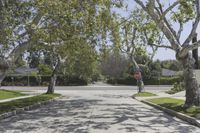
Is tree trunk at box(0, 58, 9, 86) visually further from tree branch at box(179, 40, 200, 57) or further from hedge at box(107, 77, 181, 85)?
hedge at box(107, 77, 181, 85)

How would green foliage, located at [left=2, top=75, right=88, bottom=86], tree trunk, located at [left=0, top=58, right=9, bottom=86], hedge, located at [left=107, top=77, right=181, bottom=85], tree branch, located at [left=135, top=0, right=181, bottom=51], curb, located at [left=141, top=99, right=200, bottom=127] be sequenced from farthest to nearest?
hedge, located at [left=107, top=77, right=181, bottom=85], green foliage, located at [left=2, top=75, right=88, bottom=86], tree branch, located at [left=135, top=0, right=181, bottom=51], tree trunk, located at [left=0, top=58, right=9, bottom=86], curb, located at [left=141, top=99, right=200, bottom=127]

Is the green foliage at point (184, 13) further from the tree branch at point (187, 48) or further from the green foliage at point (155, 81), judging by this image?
the green foliage at point (155, 81)

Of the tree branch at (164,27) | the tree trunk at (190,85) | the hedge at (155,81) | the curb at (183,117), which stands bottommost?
the curb at (183,117)

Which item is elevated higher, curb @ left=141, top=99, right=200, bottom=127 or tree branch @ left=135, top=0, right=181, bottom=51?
tree branch @ left=135, top=0, right=181, bottom=51

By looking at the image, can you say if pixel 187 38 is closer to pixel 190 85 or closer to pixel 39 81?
pixel 190 85

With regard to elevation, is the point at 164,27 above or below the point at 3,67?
above

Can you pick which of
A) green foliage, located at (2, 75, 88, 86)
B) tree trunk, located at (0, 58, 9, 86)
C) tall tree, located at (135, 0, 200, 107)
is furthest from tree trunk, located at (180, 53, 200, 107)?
green foliage, located at (2, 75, 88, 86)

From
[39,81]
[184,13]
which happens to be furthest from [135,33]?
[39,81]

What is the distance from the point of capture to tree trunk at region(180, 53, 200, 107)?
75.9 feet

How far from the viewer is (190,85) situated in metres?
23.5

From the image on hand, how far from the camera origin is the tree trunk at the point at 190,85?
2314cm

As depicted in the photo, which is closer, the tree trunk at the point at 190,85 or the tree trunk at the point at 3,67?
the tree trunk at the point at 3,67

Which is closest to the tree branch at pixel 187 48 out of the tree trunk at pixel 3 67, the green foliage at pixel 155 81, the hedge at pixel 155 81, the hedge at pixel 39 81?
the tree trunk at pixel 3 67

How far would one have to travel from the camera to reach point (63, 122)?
18.3 meters
